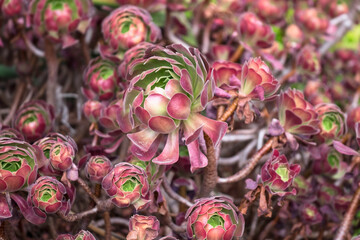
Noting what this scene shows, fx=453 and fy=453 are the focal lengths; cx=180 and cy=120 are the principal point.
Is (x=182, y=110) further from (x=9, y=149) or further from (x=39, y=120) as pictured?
(x=39, y=120)

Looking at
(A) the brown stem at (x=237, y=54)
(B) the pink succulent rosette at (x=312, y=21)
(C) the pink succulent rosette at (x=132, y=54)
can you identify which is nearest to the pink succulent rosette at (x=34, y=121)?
(C) the pink succulent rosette at (x=132, y=54)

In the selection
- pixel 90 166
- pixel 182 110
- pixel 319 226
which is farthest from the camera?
pixel 319 226

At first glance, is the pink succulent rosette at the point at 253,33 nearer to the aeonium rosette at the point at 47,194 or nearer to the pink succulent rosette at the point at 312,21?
the pink succulent rosette at the point at 312,21

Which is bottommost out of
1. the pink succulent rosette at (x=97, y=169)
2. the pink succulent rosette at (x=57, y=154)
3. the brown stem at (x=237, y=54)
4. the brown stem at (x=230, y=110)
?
the brown stem at (x=237, y=54)

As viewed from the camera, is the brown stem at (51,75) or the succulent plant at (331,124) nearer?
the succulent plant at (331,124)

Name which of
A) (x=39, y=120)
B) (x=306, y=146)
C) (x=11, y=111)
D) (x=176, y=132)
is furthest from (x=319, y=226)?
(x=11, y=111)

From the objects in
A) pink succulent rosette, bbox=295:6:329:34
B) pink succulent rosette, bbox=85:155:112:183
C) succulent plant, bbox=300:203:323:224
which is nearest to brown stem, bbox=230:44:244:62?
pink succulent rosette, bbox=295:6:329:34

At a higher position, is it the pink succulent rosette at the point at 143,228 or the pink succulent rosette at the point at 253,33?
the pink succulent rosette at the point at 253,33

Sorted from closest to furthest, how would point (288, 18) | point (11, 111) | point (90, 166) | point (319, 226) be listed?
1. point (90, 166)
2. point (319, 226)
3. point (11, 111)
4. point (288, 18)
